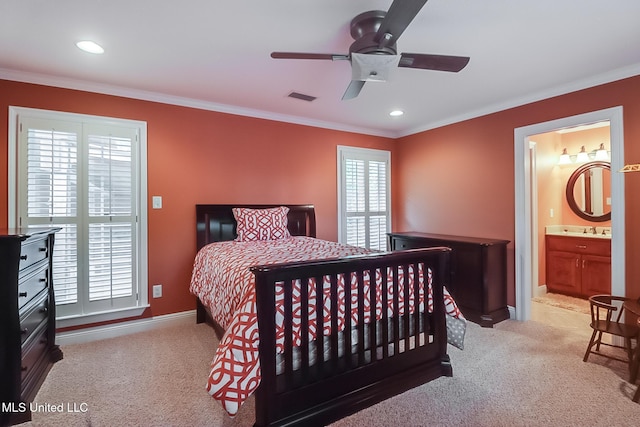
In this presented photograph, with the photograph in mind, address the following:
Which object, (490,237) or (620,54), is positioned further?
(490,237)

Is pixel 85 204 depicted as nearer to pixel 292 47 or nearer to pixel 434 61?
pixel 292 47

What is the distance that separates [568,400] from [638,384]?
1.89 ft

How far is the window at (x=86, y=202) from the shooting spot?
2662 millimetres

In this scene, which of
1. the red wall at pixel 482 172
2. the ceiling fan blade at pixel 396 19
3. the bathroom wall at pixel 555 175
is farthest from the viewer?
the bathroom wall at pixel 555 175

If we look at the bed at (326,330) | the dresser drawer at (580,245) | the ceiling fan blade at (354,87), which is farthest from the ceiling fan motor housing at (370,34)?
the dresser drawer at (580,245)

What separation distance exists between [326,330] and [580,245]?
394 centimetres

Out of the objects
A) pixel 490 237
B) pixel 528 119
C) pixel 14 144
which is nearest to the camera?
pixel 14 144

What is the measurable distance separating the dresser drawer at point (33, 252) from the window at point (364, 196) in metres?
3.10

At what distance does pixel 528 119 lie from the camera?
10.8ft

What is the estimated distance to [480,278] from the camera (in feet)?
10.6

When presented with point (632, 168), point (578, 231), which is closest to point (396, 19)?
point (632, 168)

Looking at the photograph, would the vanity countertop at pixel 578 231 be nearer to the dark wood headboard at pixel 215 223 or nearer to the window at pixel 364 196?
the window at pixel 364 196

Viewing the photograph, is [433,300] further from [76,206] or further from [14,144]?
[14,144]

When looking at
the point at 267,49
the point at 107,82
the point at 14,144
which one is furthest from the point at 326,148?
the point at 14,144
